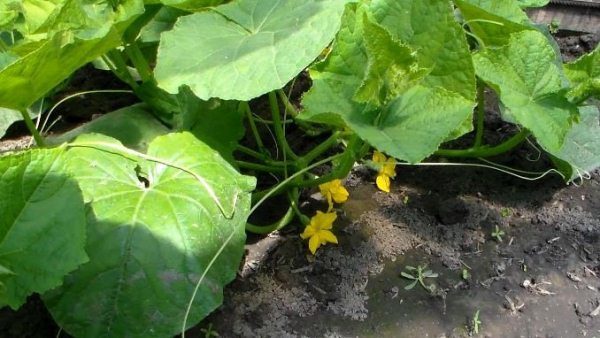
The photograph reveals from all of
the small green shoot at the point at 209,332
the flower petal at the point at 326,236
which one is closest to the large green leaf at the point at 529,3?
the flower petal at the point at 326,236

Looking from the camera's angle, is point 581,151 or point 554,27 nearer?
point 581,151

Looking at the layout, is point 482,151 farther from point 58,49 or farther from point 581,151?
point 58,49

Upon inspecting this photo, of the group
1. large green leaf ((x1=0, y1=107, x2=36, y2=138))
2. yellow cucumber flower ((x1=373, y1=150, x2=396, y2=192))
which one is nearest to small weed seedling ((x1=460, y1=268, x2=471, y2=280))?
yellow cucumber flower ((x1=373, y1=150, x2=396, y2=192))

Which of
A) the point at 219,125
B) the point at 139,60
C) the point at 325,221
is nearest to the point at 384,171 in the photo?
the point at 325,221

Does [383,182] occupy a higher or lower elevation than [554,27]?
lower

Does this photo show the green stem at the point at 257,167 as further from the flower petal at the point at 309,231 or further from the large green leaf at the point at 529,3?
the large green leaf at the point at 529,3

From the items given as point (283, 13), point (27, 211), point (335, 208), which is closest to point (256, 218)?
point (335, 208)

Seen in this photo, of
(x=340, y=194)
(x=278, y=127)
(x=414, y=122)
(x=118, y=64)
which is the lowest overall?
(x=340, y=194)

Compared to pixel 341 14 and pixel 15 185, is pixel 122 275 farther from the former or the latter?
pixel 341 14
